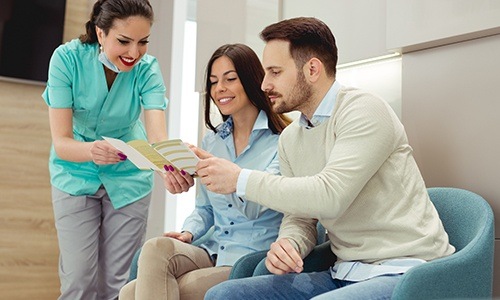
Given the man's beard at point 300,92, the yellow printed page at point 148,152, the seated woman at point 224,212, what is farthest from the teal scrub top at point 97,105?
the man's beard at point 300,92

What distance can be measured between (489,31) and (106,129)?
156 centimetres

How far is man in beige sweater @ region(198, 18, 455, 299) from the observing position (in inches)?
62.7

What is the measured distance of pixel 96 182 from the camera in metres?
2.57

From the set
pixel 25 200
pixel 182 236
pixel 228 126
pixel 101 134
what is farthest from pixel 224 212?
pixel 25 200

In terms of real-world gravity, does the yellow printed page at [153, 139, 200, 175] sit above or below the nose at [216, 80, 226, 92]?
below

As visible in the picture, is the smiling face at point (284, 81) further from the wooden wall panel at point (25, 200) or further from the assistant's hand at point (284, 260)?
the wooden wall panel at point (25, 200)

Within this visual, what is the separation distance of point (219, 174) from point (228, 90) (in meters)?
0.59

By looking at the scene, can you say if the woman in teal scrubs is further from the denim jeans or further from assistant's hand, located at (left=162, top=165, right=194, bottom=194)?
the denim jeans

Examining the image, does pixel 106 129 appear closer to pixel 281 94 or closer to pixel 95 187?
pixel 95 187

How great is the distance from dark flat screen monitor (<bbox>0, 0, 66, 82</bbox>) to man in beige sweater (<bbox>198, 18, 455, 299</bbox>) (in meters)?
2.52

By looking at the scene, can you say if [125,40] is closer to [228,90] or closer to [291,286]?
[228,90]

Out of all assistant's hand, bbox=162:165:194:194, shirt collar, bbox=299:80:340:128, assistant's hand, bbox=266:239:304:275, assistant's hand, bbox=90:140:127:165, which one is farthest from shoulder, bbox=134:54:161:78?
assistant's hand, bbox=266:239:304:275

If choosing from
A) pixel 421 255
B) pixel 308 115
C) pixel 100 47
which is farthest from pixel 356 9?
pixel 421 255

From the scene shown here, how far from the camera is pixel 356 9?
254cm
